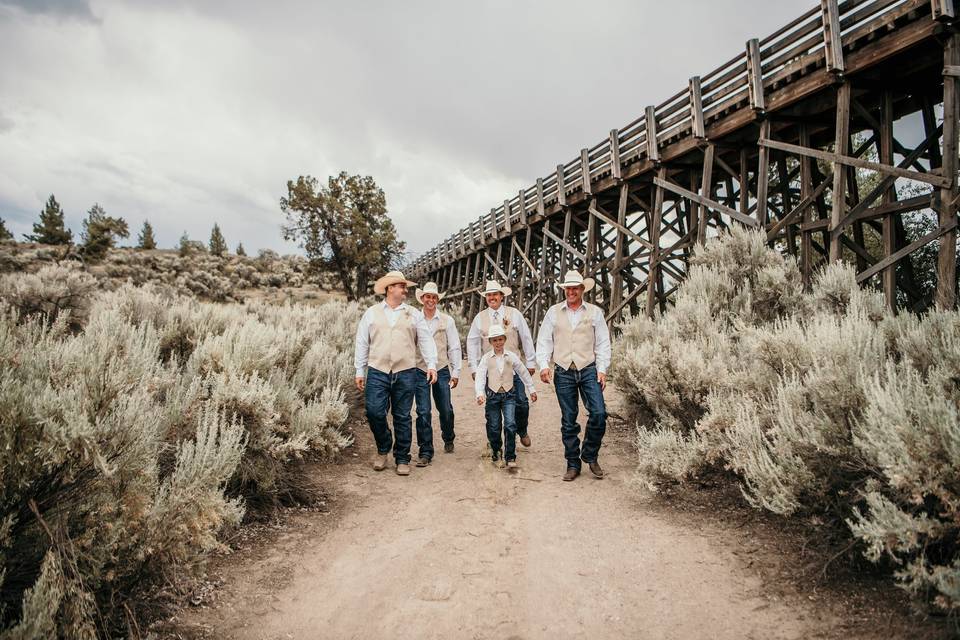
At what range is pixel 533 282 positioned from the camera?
53.8ft

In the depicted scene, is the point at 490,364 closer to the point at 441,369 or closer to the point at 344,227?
the point at 441,369

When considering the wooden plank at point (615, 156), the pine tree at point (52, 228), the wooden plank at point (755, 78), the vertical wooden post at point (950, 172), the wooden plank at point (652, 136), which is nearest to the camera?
the vertical wooden post at point (950, 172)

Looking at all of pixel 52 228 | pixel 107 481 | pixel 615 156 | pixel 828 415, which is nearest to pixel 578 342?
pixel 828 415

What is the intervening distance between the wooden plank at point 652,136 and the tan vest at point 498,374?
6.71m

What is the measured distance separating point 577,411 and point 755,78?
6328 millimetres

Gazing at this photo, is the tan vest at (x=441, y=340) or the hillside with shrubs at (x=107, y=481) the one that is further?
the tan vest at (x=441, y=340)

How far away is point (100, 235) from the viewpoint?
92.5 feet

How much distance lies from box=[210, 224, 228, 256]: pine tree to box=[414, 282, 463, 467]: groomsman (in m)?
40.6

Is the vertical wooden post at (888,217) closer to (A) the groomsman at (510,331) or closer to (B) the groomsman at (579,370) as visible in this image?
(B) the groomsman at (579,370)

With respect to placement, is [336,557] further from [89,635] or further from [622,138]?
[622,138]

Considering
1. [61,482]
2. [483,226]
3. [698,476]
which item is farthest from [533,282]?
[61,482]

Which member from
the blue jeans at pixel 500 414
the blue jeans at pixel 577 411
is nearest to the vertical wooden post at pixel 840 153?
the blue jeans at pixel 577 411

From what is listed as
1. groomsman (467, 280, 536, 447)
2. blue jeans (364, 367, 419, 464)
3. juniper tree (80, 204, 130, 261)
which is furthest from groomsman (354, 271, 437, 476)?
juniper tree (80, 204, 130, 261)

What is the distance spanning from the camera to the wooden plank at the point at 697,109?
852 cm
